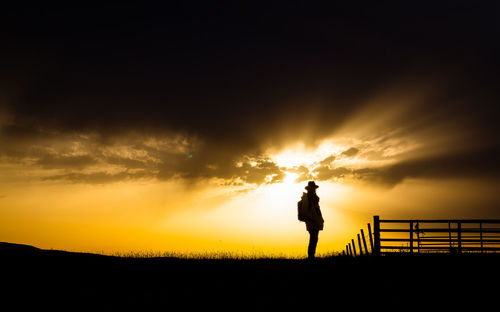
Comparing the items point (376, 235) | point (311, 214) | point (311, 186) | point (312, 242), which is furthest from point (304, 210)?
point (376, 235)

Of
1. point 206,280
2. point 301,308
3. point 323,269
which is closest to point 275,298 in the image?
point 301,308

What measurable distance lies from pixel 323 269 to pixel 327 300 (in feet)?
12.4

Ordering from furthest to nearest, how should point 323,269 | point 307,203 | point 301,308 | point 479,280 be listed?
point 307,203, point 323,269, point 479,280, point 301,308

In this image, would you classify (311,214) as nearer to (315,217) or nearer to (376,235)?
(315,217)

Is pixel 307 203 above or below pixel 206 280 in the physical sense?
above

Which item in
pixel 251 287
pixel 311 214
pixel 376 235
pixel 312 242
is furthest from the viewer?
pixel 376 235

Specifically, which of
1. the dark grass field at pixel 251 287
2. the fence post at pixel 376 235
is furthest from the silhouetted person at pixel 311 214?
the fence post at pixel 376 235

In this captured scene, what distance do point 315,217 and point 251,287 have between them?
231 inches

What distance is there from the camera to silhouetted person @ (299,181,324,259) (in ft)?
45.0

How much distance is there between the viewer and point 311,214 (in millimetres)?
13711

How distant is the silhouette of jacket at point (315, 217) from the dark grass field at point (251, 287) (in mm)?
2106

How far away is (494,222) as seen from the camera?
68.8 ft

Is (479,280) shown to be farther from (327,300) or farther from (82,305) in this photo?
(82,305)

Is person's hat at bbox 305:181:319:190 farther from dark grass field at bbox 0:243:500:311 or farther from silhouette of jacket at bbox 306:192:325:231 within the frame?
dark grass field at bbox 0:243:500:311
